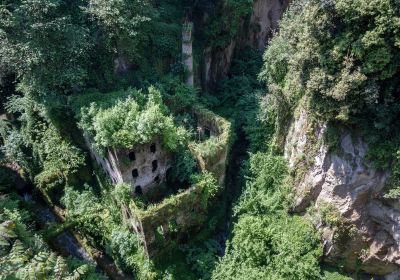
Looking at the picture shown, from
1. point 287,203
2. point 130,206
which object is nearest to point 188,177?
point 130,206

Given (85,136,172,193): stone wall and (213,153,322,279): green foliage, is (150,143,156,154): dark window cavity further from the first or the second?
(213,153,322,279): green foliage

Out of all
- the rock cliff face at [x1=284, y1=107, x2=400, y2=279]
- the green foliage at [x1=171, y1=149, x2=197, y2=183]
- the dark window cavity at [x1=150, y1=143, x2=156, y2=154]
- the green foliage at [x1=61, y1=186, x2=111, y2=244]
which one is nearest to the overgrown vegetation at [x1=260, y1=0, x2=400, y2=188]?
the rock cliff face at [x1=284, y1=107, x2=400, y2=279]

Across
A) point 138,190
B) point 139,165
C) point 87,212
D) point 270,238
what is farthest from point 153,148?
point 270,238

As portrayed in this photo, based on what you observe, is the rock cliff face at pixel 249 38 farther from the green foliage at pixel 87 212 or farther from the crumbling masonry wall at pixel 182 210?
the green foliage at pixel 87 212

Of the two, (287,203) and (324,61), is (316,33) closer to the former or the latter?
(324,61)

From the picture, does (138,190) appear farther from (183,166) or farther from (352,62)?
(352,62)

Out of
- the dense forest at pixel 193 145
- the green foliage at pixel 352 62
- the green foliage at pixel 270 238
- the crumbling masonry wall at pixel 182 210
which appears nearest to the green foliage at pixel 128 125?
the dense forest at pixel 193 145
